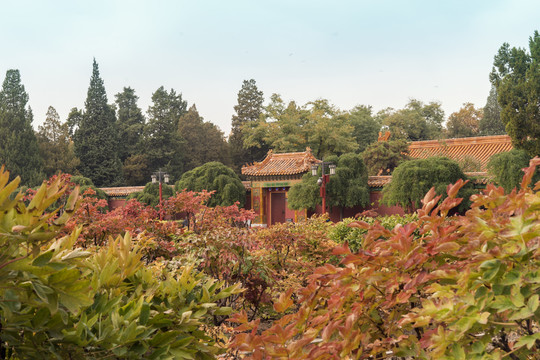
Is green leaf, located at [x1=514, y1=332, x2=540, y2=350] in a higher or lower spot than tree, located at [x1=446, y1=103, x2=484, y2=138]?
lower

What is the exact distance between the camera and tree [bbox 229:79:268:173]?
111ft

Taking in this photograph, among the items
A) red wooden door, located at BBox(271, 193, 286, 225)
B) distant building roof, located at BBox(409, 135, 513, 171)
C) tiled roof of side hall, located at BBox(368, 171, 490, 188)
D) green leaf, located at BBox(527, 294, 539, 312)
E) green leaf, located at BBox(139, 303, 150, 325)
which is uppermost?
distant building roof, located at BBox(409, 135, 513, 171)

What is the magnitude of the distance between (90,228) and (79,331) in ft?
17.6

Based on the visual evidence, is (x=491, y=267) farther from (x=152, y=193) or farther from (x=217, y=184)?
(x=152, y=193)

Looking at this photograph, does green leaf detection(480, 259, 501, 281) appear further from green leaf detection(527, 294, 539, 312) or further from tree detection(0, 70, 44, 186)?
tree detection(0, 70, 44, 186)

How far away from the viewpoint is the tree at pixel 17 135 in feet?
94.9

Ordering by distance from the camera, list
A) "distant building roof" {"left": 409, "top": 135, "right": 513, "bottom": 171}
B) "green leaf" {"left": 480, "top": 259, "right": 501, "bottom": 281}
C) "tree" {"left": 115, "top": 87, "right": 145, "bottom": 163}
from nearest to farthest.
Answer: "green leaf" {"left": 480, "top": 259, "right": 501, "bottom": 281}, "distant building roof" {"left": 409, "top": 135, "right": 513, "bottom": 171}, "tree" {"left": 115, "top": 87, "right": 145, "bottom": 163}

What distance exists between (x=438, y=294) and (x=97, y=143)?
32.6 m

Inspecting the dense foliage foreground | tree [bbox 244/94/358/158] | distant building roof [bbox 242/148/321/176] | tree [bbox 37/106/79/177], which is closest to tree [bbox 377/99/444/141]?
tree [bbox 244/94/358/158]

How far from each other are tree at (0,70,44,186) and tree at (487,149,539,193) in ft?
75.3

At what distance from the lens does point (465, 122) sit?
40875mm

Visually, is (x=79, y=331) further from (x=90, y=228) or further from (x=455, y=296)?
(x=90, y=228)

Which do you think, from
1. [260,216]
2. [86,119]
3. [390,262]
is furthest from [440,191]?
[86,119]

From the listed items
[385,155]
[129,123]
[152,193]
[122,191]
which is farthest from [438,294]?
[129,123]
